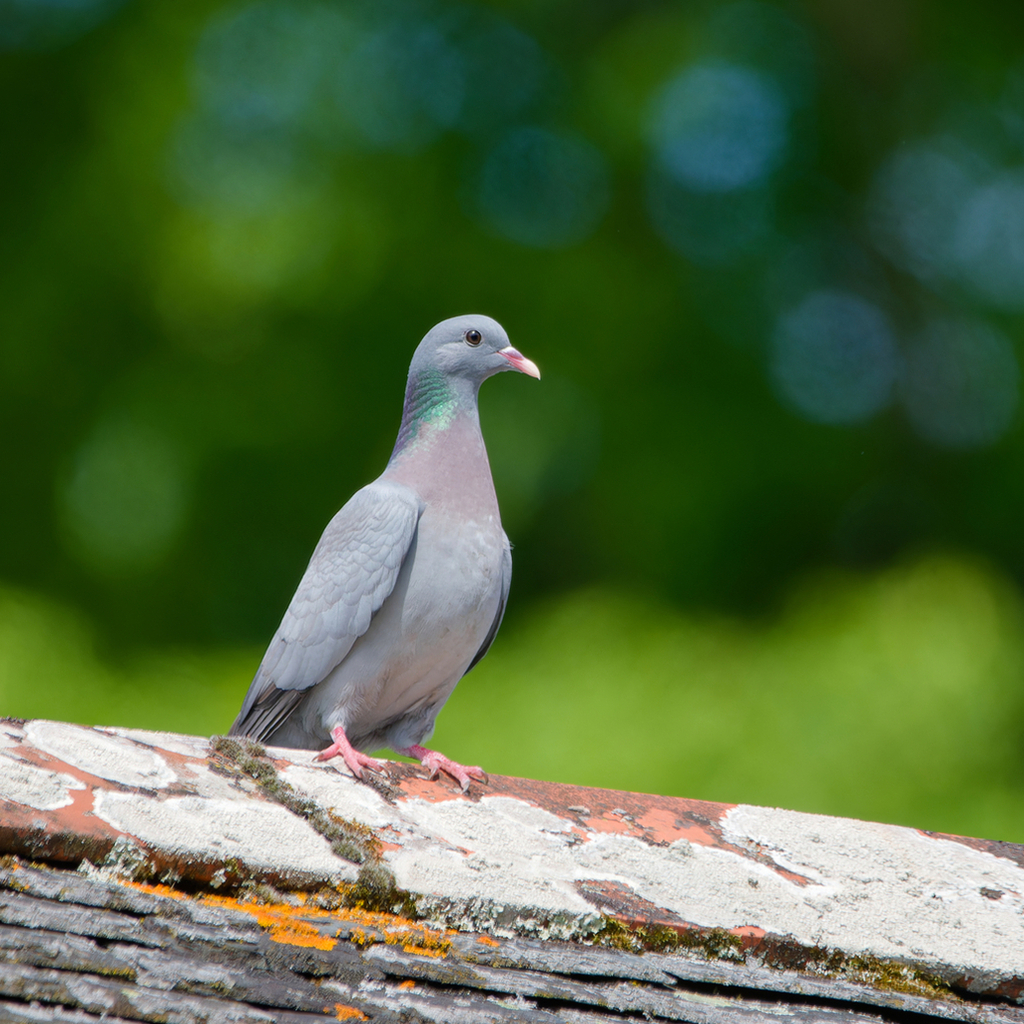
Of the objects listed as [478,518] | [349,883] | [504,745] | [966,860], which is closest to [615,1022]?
[349,883]

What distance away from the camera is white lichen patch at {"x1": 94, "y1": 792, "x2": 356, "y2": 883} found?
5.41 feet

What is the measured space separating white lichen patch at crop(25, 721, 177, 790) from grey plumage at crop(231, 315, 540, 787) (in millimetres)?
973

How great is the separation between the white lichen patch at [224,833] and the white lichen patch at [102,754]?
0.19ft

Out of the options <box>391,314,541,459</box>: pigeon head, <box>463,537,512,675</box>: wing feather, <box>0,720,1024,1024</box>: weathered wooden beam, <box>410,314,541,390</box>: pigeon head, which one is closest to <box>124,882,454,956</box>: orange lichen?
<box>0,720,1024,1024</box>: weathered wooden beam

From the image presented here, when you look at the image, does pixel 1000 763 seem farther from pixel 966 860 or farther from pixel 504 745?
pixel 966 860

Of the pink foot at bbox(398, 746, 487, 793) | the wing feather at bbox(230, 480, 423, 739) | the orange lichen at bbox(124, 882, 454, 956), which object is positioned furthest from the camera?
the wing feather at bbox(230, 480, 423, 739)

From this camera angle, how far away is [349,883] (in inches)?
67.4

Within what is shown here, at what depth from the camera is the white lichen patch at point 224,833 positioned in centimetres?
165

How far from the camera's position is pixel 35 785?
1.67 metres

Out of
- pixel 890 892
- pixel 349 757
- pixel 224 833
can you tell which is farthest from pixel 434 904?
pixel 890 892

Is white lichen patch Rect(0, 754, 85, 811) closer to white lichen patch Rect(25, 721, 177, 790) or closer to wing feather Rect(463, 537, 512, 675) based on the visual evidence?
white lichen patch Rect(25, 721, 177, 790)

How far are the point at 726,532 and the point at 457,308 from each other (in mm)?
1796

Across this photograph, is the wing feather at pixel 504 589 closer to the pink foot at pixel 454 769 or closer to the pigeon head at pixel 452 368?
the pigeon head at pixel 452 368

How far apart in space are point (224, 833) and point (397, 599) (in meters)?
1.24
